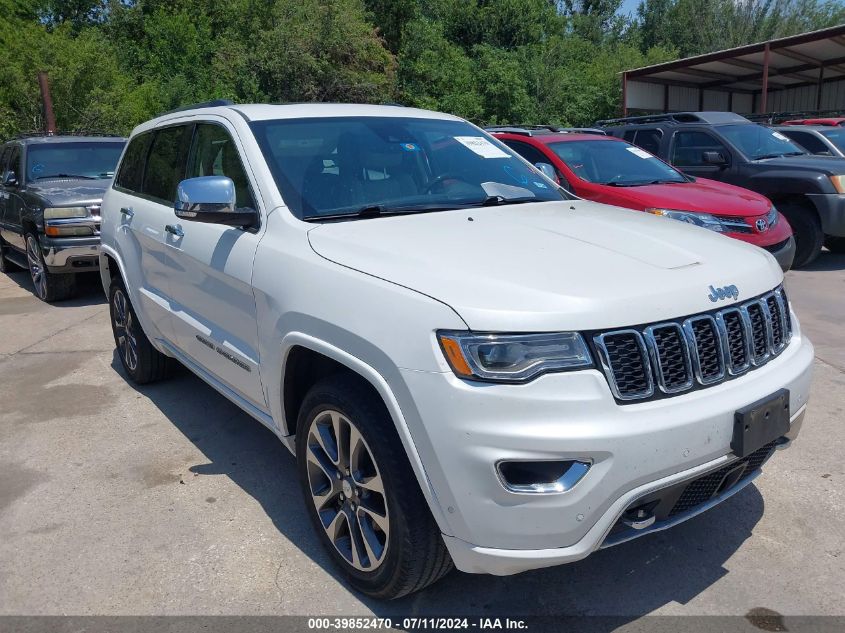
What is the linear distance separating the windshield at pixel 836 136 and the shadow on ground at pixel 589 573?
32.9ft

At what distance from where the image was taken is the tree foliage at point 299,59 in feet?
66.1

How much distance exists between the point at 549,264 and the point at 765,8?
49555 millimetres

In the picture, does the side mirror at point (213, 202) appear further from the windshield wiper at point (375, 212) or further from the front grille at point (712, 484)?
the front grille at point (712, 484)

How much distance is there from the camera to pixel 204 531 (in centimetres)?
341

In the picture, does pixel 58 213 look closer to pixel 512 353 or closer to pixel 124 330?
pixel 124 330

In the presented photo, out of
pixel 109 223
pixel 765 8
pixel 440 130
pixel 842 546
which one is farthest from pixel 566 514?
pixel 765 8

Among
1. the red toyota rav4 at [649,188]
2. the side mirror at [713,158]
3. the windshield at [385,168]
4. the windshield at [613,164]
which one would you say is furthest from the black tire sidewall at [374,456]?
the side mirror at [713,158]

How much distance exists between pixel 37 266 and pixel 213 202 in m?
6.32

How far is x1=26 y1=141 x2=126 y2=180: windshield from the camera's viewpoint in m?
9.09

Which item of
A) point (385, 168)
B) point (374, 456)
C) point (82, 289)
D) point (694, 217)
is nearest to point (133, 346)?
point (385, 168)

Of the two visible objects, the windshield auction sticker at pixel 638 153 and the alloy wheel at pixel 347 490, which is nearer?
the alloy wheel at pixel 347 490

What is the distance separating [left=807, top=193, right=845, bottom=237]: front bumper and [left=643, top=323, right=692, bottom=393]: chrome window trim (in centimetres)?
738

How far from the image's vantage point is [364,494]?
2754 millimetres

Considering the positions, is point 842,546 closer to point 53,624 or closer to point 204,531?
point 204,531
